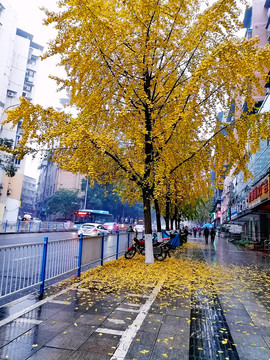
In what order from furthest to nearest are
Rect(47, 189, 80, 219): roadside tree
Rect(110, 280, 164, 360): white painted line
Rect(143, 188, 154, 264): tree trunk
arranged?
1. Rect(47, 189, 80, 219): roadside tree
2. Rect(143, 188, 154, 264): tree trunk
3. Rect(110, 280, 164, 360): white painted line

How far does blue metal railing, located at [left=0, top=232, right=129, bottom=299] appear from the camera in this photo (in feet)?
16.5

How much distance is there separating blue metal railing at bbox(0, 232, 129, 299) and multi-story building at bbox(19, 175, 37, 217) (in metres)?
111

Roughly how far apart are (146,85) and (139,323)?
29.5 feet

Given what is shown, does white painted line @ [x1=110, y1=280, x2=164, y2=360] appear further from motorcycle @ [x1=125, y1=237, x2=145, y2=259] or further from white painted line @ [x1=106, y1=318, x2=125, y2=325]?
motorcycle @ [x1=125, y1=237, x2=145, y2=259]

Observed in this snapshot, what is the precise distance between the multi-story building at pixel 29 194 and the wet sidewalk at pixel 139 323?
113267mm

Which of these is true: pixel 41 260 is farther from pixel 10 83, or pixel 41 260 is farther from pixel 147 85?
pixel 10 83

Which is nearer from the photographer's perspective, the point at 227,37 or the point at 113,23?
the point at 113,23

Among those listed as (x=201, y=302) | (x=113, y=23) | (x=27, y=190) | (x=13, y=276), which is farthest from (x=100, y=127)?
(x=27, y=190)

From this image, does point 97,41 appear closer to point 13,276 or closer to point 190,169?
point 190,169

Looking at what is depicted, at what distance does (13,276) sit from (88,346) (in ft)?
8.32

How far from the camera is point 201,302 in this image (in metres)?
6.05

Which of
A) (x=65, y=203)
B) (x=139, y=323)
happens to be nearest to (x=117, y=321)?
(x=139, y=323)

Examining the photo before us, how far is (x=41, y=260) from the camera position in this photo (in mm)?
6172

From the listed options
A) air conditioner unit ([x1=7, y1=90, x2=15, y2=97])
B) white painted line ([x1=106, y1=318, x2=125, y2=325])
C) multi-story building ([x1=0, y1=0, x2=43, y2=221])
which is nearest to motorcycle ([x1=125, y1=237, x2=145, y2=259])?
white painted line ([x1=106, y1=318, x2=125, y2=325])
